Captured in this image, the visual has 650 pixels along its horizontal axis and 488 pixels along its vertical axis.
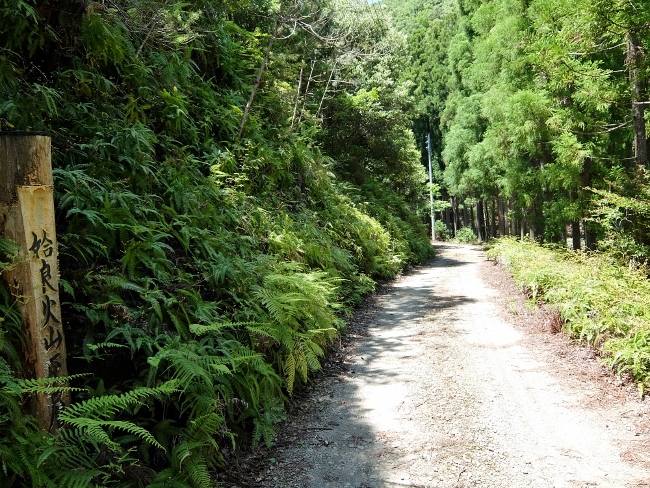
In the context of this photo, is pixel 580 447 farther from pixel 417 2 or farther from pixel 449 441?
pixel 417 2

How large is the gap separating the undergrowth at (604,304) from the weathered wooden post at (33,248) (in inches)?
210

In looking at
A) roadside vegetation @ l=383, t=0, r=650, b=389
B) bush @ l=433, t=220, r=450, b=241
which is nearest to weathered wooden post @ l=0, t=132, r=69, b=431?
roadside vegetation @ l=383, t=0, r=650, b=389

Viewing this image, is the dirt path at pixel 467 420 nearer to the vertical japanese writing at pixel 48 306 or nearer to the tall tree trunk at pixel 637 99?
the vertical japanese writing at pixel 48 306

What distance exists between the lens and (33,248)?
287cm

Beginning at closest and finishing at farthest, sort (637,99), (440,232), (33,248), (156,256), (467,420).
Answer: (33,248) → (156,256) → (467,420) → (637,99) → (440,232)

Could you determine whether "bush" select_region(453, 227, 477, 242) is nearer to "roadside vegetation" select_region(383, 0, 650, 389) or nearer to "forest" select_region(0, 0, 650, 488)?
"roadside vegetation" select_region(383, 0, 650, 389)

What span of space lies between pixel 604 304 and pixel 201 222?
18.2 ft

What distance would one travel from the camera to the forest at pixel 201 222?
310 cm

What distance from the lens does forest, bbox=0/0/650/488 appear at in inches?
122

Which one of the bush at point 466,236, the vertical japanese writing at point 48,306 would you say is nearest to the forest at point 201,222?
the vertical japanese writing at point 48,306

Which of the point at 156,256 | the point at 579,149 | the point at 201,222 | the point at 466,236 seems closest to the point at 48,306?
the point at 156,256

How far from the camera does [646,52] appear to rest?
9.32 meters

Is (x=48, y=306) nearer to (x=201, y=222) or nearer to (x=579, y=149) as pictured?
(x=201, y=222)

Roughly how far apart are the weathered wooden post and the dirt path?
5.78 ft
